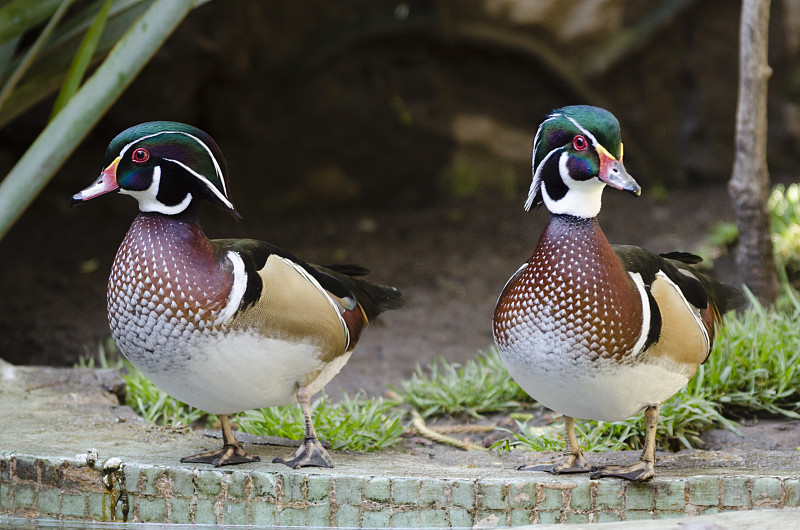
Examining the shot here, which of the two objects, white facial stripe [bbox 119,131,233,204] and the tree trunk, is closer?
white facial stripe [bbox 119,131,233,204]

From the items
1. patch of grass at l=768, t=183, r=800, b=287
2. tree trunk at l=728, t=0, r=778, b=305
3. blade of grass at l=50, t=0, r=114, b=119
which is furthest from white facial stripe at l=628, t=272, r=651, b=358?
patch of grass at l=768, t=183, r=800, b=287

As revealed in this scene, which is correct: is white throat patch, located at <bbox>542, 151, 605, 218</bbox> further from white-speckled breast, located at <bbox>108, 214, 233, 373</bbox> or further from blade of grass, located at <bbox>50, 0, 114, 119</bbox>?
blade of grass, located at <bbox>50, 0, 114, 119</bbox>

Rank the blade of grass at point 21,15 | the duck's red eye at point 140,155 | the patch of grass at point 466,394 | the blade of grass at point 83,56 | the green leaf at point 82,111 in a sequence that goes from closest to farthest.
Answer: the duck's red eye at point 140,155 → the green leaf at point 82,111 → the blade of grass at point 83,56 → the blade of grass at point 21,15 → the patch of grass at point 466,394

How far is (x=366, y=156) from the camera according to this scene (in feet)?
24.4

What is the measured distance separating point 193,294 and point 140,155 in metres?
0.41

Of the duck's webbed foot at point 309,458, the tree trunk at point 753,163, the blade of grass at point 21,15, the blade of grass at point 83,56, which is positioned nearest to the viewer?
the duck's webbed foot at point 309,458

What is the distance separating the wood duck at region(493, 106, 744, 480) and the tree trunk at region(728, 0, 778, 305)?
1.74 metres

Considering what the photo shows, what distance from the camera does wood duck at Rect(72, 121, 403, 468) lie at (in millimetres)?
2434

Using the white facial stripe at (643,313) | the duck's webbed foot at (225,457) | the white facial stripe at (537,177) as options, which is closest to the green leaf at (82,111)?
the duck's webbed foot at (225,457)

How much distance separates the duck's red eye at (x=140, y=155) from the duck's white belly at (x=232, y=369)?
0.52 meters

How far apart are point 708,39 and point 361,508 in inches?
246

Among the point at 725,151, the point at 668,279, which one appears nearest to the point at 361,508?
the point at 668,279

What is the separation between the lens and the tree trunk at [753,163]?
3.97 m

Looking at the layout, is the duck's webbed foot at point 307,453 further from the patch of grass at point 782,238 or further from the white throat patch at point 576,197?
the patch of grass at point 782,238
